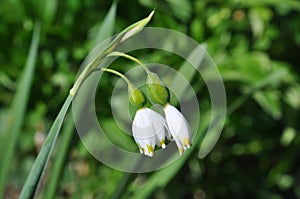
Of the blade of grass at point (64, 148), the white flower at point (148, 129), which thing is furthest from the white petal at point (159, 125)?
the blade of grass at point (64, 148)

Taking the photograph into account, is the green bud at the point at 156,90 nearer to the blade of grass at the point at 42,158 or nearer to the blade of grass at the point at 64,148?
the blade of grass at the point at 42,158

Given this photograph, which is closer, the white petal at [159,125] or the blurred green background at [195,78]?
the white petal at [159,125]

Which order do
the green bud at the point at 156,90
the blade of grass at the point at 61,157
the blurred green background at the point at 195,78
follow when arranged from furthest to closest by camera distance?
the blurred green background at the point at 195,78, the blade of grass at the point at 61,157, the green bud at the point at 156,90

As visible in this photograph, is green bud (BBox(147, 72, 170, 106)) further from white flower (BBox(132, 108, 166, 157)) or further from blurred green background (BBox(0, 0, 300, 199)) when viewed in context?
blurred green background (BBox(0, 0, 300, 199))

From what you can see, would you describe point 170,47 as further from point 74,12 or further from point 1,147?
point 1,147

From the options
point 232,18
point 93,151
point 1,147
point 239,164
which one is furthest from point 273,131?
point 1,147
